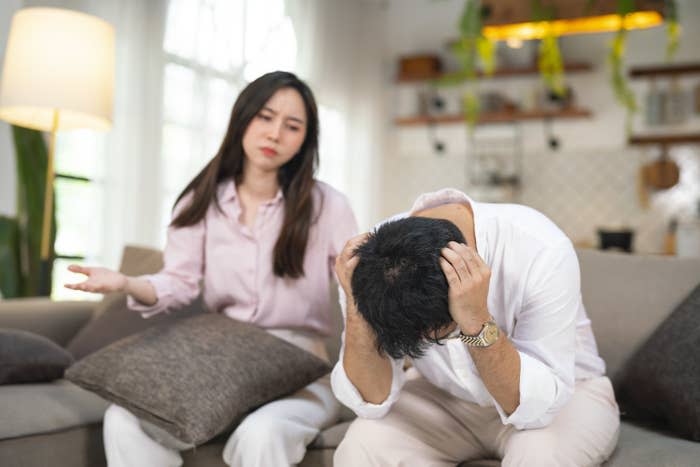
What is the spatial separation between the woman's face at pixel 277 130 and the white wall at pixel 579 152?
4.22m

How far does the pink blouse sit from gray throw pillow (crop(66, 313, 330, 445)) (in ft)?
0.50

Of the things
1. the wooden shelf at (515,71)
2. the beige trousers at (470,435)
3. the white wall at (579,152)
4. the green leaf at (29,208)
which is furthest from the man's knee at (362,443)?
the white wall at (579,152)

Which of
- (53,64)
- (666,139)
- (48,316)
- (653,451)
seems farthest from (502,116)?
(653,451)

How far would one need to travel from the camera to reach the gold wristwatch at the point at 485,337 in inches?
51.4

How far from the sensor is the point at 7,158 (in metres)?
3.44

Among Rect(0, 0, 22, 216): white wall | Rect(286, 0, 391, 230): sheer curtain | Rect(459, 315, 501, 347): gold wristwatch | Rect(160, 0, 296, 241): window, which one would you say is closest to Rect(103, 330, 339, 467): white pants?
Rect(459, 315, 501, 347): gold wristwatch

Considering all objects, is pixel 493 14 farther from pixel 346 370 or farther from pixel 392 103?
pixel 346 370

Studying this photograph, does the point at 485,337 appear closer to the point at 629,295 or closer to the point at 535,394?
the point at 535,394

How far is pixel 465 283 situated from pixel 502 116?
16.3 ft

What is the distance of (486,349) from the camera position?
1326 millimetres

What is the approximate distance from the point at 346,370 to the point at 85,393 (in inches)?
30.3

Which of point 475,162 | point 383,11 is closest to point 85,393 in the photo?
point 475,162

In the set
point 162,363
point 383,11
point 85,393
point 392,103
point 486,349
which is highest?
point 383,11

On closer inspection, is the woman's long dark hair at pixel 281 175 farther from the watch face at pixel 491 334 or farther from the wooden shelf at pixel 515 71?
the wooden shelf at pixel 515 71
